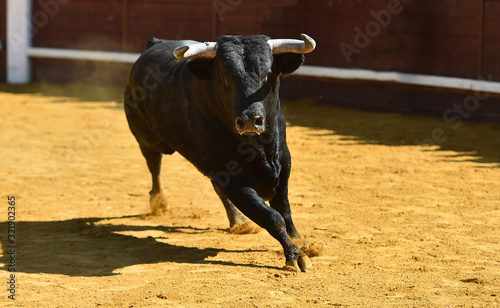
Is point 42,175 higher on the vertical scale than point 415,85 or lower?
lower

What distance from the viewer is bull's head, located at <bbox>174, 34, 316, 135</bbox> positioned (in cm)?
391

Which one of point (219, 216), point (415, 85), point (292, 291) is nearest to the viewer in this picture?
point (292, 291)

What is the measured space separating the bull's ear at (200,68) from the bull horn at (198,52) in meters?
0.03

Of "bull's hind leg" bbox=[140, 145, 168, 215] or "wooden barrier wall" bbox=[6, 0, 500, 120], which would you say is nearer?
"bull's hind leg" bbox=[140, 145, 168, 215]

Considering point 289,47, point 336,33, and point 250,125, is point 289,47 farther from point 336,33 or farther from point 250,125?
point 336,33

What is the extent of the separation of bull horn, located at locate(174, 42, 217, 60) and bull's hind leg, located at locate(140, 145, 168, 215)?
152 cm

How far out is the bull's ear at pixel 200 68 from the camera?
4250mm

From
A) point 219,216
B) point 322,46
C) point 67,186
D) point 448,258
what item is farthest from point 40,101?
point 448,258

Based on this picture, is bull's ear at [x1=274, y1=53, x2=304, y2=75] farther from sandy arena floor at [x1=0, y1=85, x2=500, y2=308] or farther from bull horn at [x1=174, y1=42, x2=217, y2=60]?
sandy arena floor at [x1=0, y1=85, x2=500, y2=308]

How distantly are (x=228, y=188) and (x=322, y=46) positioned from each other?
6597mm

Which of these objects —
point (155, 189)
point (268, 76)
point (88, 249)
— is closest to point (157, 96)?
point (155, 189)

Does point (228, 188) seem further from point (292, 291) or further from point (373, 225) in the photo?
point (373, 225)

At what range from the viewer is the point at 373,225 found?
4.95 m

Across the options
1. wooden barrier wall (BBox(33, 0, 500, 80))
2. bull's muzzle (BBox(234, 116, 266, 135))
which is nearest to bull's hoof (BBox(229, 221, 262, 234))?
bull's muzzle (BBox(234, 116, 266, 135))
